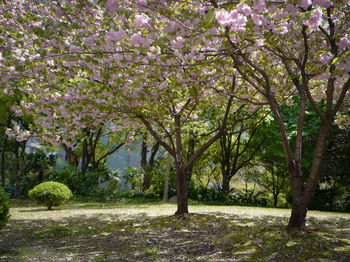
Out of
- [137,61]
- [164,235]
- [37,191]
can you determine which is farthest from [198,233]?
[37,191]

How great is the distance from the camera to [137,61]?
623 centimetres

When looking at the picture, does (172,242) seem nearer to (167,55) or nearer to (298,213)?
(298,213)

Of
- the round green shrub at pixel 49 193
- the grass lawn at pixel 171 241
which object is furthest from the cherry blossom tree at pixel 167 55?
the round green shrub at pixel 49 193

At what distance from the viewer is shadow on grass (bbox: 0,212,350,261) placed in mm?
5621

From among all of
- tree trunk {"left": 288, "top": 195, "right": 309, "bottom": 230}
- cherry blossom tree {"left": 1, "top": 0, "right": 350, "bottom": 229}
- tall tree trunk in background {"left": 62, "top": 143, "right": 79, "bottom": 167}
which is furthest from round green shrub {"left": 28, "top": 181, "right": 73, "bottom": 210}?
tree trunk {"left": 288, "top": 195, "right": 309, "bottom": 230}

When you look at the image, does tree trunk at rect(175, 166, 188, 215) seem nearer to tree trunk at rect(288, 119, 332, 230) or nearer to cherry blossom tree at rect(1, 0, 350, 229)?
cherry blossom tree at rect(1, 0, 350, 229)

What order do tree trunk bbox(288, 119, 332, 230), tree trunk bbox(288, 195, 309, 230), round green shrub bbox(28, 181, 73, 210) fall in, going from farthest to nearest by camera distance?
round green shrub bbox(28, 181, 73, 210) → tree trunk bbox(288, 195, 309, 230) → tree trunk bbox(288, 119, 332, 230)

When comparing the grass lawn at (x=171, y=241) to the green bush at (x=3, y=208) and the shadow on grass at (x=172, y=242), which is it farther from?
the green bush at (x=3, y=208)

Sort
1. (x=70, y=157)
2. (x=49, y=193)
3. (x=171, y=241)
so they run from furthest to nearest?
(x=70, y=157), (x=49, y=193), (x=171, y=241)

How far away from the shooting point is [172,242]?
22.8ft

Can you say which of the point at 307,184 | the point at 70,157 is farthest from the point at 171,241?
the point at 70,157

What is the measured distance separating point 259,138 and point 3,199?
17.4 meters

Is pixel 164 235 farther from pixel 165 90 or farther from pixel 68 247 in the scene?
pixel 165 90

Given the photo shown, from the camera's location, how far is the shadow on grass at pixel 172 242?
5.62 meters
